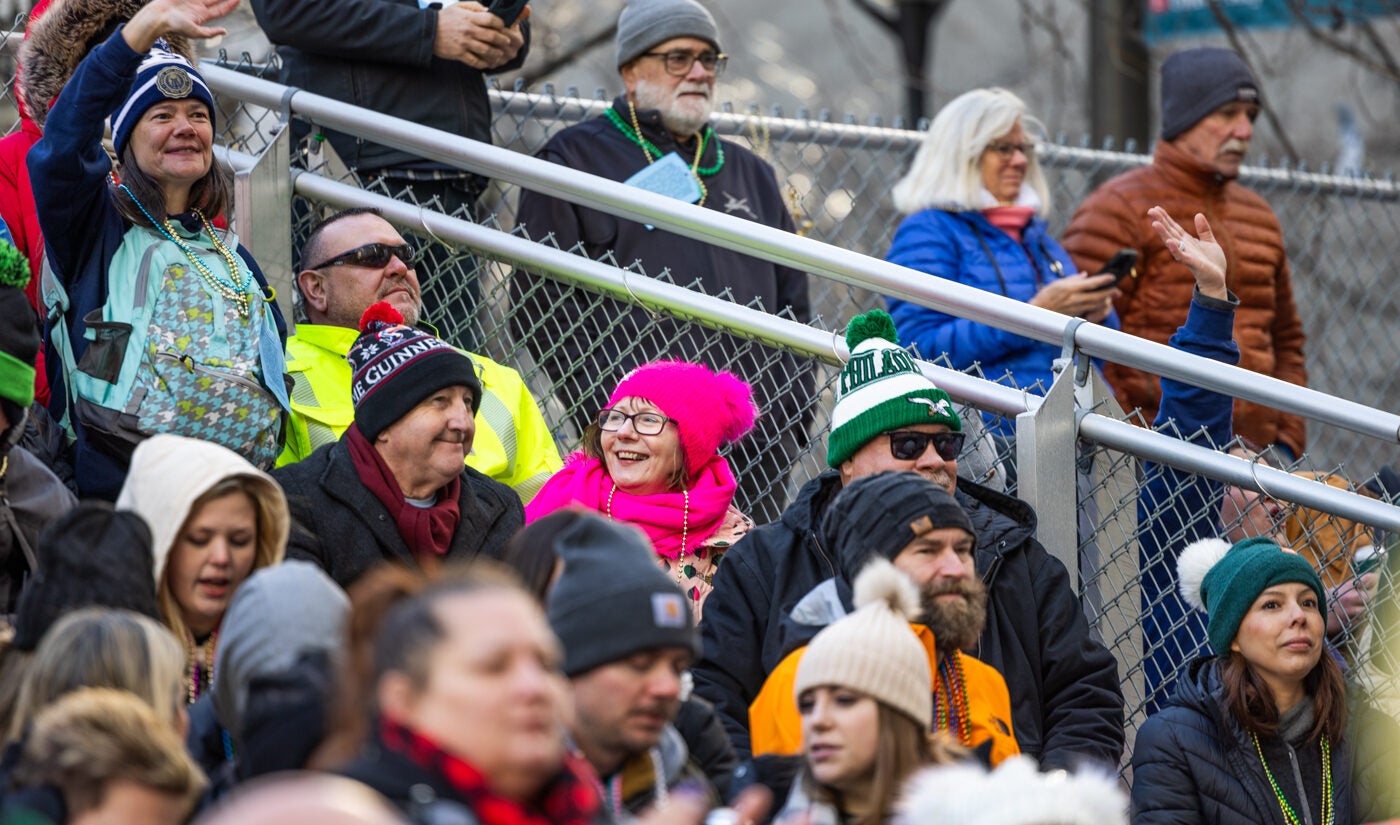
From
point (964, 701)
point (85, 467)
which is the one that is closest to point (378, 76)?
point (85, 467)

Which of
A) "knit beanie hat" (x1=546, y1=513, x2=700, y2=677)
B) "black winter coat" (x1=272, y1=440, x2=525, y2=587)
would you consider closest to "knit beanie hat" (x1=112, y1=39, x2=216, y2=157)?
"black winter coat" (x1=272, y1=440, x2=525, y2=587)

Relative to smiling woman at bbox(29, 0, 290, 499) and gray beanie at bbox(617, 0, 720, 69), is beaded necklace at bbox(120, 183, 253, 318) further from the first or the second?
gray beanie at bbox(617, 0, 720, 69)

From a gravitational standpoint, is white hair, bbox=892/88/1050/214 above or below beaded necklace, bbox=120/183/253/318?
above

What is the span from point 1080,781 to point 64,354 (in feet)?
9.54

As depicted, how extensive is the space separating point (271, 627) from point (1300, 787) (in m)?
2.68

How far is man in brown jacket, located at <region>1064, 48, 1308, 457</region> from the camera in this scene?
7434 millimetres

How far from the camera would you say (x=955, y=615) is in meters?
4.54

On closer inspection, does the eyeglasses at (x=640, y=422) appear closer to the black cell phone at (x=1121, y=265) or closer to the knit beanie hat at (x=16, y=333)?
the knit beanie hat at (x=16, y=333)

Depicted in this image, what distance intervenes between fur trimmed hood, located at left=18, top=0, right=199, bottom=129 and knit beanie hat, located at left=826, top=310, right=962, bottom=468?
2119mm

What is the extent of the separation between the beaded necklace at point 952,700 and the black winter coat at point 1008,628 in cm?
39

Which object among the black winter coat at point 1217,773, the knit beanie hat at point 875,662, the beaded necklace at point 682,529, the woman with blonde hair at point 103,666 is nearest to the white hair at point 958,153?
the beaded necklace at point 682,529

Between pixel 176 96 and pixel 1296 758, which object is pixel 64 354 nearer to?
pixel 176 96

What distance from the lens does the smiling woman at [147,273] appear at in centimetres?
511

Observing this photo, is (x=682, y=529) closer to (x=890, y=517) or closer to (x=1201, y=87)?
(x=890, y=517)
